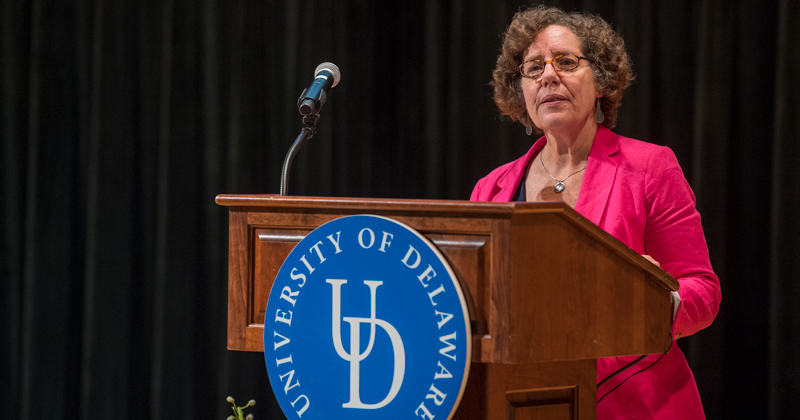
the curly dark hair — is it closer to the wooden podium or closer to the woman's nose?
the woman's nose

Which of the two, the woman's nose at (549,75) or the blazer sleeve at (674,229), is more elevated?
the woman's nose at (549,75)

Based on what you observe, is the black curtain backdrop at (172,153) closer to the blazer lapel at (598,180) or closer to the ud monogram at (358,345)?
the blazer lapel at (598,180)

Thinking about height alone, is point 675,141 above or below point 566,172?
above

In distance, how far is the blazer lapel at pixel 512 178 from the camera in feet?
5.73

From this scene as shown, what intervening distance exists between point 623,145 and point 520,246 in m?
0.76

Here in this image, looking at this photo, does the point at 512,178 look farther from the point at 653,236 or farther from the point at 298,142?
the point at 298,142

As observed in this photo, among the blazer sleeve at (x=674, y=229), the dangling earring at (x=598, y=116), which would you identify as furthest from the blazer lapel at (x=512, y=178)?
the blazer sleeve at (x=674, y=229)

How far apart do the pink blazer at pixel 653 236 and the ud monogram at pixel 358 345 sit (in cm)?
57

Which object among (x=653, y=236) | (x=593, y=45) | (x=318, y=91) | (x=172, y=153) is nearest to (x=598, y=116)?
(x=593, y=45)

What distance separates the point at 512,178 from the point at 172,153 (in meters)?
1.85

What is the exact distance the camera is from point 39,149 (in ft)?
10.1

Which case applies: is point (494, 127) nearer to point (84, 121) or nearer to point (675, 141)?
point (675, 141)

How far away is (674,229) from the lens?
146cm

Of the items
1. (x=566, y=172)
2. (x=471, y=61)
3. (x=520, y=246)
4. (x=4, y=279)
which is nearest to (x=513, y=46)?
(x=566, y=172)
